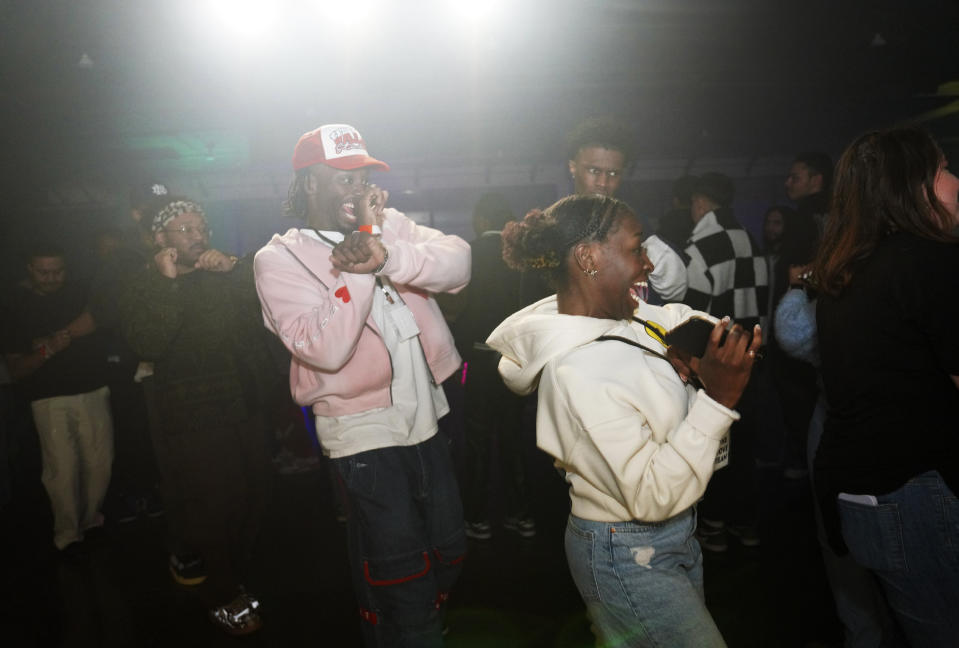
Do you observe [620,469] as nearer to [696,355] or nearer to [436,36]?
[696,355]

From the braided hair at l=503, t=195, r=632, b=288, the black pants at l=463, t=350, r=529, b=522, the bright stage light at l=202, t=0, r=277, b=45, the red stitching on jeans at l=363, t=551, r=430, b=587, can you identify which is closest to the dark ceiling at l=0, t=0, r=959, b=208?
the bright stage light at l=202, t=0, r=277, b=45

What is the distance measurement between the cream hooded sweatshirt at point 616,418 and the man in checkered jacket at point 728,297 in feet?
5.27

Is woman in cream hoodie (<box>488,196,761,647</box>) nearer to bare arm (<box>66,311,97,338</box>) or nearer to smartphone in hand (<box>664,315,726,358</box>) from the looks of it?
smartphone in hand (<box>664,315,726,358</box>)

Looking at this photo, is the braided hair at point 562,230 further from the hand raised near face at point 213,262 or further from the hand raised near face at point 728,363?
the hand raised near face at point 213,262

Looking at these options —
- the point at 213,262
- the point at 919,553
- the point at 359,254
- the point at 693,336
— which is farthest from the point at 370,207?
the point at 919,553

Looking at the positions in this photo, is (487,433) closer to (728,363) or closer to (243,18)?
(728,363)

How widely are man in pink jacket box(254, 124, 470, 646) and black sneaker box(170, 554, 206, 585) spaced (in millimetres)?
1517

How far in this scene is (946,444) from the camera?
49.8 inches

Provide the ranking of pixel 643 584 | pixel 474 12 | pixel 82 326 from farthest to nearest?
1. pixel 474 12
2. pixel 82 326
3. pixel 643 584

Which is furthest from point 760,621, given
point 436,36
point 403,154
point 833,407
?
point 403,154

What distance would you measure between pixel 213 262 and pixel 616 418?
2.07m

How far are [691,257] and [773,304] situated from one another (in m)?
1.11

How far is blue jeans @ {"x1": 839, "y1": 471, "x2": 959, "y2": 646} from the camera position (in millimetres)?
1246

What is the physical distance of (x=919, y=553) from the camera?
1263 mm
